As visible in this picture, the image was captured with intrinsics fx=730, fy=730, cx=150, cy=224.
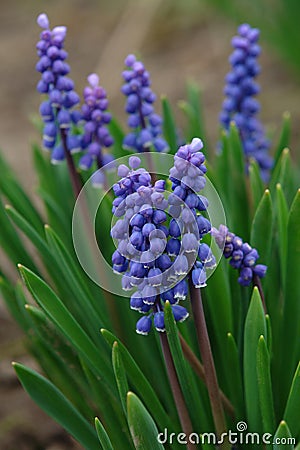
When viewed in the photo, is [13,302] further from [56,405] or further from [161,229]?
[161,229]

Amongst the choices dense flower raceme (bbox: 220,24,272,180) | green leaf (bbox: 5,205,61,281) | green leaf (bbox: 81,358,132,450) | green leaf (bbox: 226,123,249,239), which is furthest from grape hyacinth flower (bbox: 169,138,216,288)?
dense flower raceme (bbox: 220,24,272,180)

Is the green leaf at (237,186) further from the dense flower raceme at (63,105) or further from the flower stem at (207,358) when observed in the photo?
the flower stem at (207,358)

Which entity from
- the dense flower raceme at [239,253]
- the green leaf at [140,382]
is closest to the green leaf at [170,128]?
the dense flower raceme at [239,253]

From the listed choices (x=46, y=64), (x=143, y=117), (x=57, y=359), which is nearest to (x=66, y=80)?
(x=46, y=64)

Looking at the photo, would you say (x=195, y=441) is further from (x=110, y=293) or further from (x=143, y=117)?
(x=143, y=117)

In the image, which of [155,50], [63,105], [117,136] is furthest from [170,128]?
[155,50]
